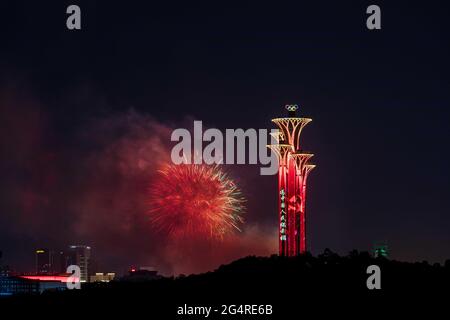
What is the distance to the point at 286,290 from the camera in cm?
15750

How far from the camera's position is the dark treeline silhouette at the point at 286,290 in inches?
5738

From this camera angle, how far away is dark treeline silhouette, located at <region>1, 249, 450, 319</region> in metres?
146
